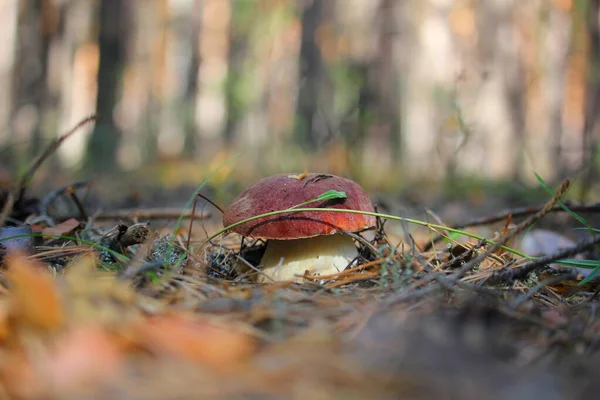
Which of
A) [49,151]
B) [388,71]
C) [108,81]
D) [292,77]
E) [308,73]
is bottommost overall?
[49,151]

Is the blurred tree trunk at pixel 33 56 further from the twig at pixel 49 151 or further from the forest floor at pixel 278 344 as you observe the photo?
the forest floor at pixel 278 344

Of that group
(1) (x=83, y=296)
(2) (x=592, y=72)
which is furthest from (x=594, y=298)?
(2) (x=592, y=72)

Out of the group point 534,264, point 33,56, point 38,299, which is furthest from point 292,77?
point 38,299

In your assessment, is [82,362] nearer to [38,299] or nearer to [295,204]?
[38,299]

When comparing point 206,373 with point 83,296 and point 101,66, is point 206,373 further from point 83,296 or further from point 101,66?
point 101,66

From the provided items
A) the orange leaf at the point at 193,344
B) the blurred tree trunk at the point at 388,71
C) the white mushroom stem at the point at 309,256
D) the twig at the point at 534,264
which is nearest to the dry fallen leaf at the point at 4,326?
the orange leaf at the point at 193,344

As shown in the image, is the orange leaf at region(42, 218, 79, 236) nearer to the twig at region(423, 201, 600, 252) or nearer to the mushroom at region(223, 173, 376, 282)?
the mushroom at region(223, 173, 376, 282)
